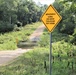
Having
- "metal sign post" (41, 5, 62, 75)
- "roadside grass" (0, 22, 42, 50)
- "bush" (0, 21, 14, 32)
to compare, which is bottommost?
"roadside grass" (0, 22, 42, 50)

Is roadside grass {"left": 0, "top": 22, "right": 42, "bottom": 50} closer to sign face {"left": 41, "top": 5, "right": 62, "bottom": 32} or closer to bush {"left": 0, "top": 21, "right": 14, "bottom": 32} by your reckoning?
bush {"left": 0, "top": 21, "right": 14, "bottom": 32}

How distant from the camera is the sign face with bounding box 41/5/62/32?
963 centimetres

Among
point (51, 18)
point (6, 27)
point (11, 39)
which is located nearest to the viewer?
point (51, 18)

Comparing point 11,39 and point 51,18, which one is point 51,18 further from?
point 11,39

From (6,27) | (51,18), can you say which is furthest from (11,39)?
(51,18)

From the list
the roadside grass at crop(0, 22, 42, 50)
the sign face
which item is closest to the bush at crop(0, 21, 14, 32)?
the roadside grass at crop(0, 22, 42, 50)

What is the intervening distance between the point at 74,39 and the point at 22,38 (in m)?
23.7

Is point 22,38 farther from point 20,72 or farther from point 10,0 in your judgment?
point 20,72

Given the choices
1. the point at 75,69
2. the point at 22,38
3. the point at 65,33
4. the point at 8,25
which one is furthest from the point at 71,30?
the point at 75,69

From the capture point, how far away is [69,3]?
1828cm

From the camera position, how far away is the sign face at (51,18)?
963cm

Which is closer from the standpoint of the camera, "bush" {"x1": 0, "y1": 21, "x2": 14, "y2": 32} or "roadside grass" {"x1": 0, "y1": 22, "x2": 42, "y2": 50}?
"roadside grass" {"x1": 0, "y1": 22, "x2": 42, "y2": 50}

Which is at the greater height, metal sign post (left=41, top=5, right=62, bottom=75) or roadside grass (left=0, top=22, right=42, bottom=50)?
metal sign post (left=41, top=5, right=62, bottom=75)

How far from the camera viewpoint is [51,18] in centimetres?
967
